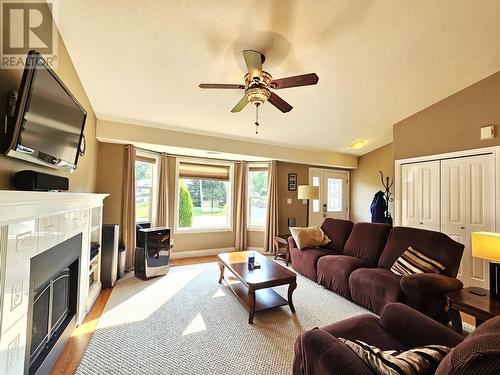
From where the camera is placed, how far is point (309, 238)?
3.71 m

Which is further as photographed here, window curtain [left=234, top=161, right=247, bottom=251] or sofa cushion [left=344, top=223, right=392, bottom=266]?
window curtain [left=234, top=161, right=247, bottom=251]

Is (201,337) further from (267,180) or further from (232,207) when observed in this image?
(267,180)

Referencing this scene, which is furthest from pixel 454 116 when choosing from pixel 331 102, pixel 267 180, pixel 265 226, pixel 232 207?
pixel 232 207

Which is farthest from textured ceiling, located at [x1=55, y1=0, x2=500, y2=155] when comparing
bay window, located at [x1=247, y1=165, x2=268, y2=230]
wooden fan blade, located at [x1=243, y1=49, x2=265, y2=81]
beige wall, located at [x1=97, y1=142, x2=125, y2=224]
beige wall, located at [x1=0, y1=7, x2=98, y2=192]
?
bay window, located at [x1=247, y1=165, x2=268, y2=230]

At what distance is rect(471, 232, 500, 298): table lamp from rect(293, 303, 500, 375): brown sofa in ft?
3.27

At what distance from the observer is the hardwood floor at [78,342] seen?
1699mm

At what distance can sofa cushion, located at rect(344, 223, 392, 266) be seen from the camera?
301 centimetres

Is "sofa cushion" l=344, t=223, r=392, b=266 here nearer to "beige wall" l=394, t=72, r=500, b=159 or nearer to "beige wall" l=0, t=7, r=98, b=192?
"beige wall" l=394, t=72, r=500, b=159

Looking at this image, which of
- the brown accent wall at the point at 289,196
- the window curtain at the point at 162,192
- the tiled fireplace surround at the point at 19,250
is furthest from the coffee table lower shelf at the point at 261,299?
the brown accent wall at the point at 289,196

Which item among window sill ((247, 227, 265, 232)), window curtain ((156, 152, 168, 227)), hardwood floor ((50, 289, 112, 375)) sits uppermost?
window curtain ((156, 152, 168, 227))

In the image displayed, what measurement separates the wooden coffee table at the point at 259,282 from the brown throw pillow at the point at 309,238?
0.85m

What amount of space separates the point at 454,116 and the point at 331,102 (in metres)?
1.86

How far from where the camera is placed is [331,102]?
3.26 metres

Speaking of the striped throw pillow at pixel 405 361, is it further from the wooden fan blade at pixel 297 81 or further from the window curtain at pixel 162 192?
the window curtain at pixel 162 192
